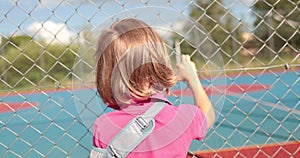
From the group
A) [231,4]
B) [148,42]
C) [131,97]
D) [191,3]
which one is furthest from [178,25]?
[231,4]

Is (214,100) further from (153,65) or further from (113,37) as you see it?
(113,37)

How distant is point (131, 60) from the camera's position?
1105 millimetres

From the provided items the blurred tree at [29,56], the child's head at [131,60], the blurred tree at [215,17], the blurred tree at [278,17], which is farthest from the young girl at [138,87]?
the blurred tree at [278,17]

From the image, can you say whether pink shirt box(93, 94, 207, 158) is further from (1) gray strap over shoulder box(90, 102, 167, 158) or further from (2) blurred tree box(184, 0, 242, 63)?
(2) blurred tree box(184, 0, 242, 63)

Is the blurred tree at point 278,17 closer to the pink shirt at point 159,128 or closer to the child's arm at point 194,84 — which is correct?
the child's arm at point 194,84

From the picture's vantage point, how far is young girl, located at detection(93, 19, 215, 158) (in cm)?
112

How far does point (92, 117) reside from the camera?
1.36 metres

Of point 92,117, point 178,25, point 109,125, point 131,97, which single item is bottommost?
point 92,117

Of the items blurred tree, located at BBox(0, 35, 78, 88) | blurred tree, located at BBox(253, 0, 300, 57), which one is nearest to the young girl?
blurred tree, located at BBox(0, 35, 78, 88)

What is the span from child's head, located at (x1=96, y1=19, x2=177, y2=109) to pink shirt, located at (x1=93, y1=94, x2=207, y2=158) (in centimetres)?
4

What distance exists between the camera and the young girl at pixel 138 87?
1118 millimetres

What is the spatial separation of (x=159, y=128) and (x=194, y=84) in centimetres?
20

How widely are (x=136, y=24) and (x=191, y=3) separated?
0.89 metres

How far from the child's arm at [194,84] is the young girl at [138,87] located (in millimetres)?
44
